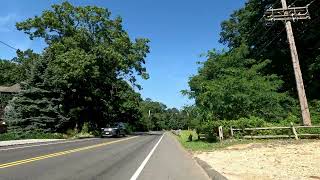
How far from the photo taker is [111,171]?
13.1 metres

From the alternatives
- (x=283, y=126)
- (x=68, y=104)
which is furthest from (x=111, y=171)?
(x=68, y=104)

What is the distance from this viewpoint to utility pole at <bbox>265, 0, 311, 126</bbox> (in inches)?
1073

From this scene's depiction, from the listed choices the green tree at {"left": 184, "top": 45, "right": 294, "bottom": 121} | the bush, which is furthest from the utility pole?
the green tree at {"left": 184, "top": 45, "right": 294, "bottom": 121}

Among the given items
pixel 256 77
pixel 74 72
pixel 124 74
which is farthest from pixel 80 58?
pixel 256 77

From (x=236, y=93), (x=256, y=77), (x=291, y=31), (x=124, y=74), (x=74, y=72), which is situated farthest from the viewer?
(x=124, y=74)

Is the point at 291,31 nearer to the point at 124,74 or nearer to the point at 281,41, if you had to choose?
the point at 281,41

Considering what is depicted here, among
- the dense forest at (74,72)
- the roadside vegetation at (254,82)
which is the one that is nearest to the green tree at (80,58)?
the dense forest at (74,72)

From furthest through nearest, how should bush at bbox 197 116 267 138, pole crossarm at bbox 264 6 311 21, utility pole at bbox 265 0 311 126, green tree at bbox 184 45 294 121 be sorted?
green tree at bbox 184 45 294 121 → pole crossarm at bbox 264 6 311 21 → bush at bbox 197 116 267 138 → utility pole at bbox 265 0 311 126

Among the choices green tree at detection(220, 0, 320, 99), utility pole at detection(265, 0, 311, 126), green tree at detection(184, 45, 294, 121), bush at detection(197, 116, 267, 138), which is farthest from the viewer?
green tree at detection(220, 0, 320, 99)

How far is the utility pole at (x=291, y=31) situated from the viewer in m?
27.2

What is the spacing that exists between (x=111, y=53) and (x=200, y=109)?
2164 cm

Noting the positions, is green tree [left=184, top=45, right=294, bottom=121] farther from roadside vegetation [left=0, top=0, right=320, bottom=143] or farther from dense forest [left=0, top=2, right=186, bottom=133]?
dense forest [left=0, top=2, right=186, bottom=133]

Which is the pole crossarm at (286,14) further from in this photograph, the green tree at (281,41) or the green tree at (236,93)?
the green tree at (281,41)

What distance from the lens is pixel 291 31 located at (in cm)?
2778
